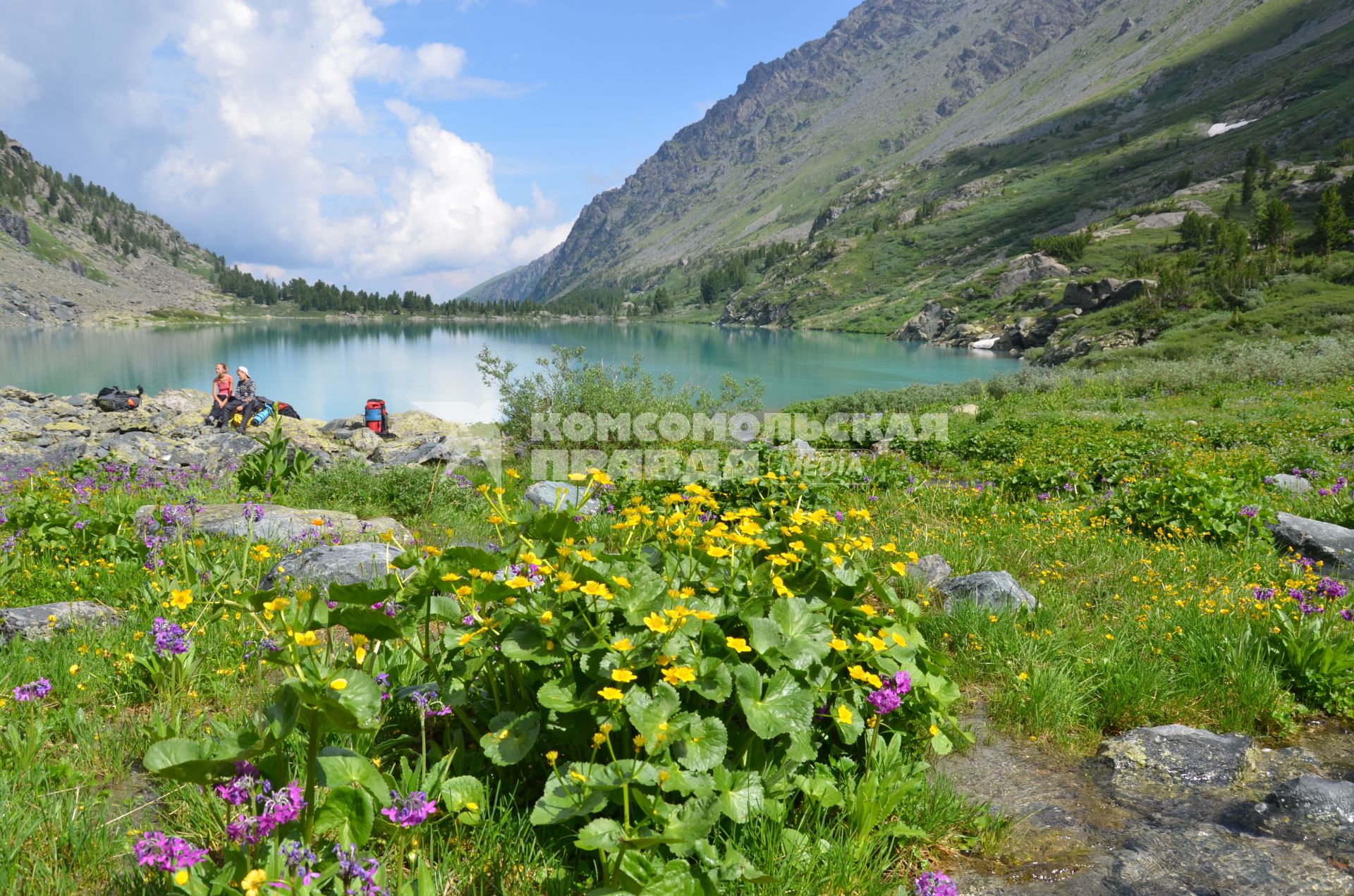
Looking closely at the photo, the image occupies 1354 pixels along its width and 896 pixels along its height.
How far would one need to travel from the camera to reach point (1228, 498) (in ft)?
21.7

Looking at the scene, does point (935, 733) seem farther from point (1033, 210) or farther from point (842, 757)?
point (1033, 210)

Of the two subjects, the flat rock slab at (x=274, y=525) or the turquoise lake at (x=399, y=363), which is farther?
the turquoise lake at (x=399, y=363)

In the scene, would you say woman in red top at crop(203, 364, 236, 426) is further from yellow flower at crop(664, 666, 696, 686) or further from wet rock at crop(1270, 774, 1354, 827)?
wet rock at crop(1270, 774, 1354, 827)

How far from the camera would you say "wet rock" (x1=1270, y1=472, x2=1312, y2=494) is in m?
8.34

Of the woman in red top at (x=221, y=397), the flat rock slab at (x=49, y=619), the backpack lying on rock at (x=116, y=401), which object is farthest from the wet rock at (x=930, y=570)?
the backpack lying on rock at (x=116, y=401)

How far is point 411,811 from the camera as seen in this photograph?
2.06m

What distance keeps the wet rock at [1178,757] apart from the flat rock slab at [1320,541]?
11.7 feet

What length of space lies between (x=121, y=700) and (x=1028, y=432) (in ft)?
52.0

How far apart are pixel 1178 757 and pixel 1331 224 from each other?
98739 mm

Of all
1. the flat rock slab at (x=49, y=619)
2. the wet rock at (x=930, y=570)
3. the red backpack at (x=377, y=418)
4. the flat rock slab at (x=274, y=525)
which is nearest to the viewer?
the flat rock slab at (x=49, y=619)

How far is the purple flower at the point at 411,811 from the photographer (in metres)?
2.04

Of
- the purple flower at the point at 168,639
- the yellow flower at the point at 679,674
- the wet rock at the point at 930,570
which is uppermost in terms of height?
→ the yellow flower at the point at 679,674

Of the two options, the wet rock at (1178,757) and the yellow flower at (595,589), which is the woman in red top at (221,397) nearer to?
the yellow flower at (595,589)

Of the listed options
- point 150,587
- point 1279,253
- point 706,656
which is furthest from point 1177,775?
point 1279,253
